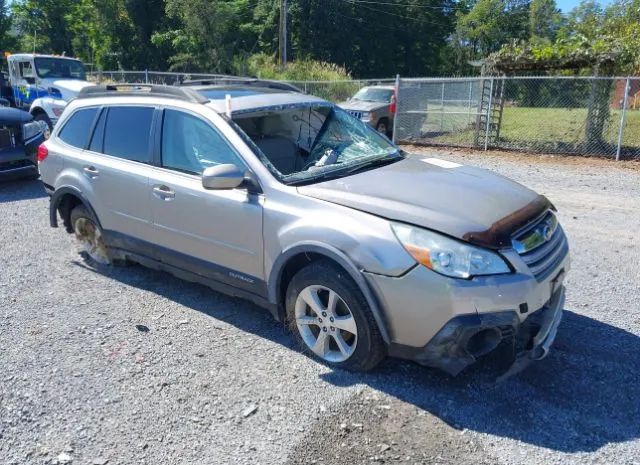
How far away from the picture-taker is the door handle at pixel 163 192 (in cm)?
432

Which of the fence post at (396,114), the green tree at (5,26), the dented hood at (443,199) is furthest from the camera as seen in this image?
the green tree at (5,26)

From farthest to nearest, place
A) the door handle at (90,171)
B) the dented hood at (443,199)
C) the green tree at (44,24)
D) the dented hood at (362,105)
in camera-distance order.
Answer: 1. the green tree at (44,24)
2. the dented hood at (362,105)
3. the door handle at (90,171)
4. the dented hood at (443,199)

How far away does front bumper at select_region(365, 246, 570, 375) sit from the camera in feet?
10.1

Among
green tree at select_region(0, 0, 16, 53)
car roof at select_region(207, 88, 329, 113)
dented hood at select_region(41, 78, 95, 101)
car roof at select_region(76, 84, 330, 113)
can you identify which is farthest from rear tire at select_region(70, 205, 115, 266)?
green tree at select_region(0, 0, 16, 53)

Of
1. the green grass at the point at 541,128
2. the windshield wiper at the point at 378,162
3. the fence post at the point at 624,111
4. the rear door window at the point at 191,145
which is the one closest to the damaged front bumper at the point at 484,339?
the windshield wiper at the point at 378,162

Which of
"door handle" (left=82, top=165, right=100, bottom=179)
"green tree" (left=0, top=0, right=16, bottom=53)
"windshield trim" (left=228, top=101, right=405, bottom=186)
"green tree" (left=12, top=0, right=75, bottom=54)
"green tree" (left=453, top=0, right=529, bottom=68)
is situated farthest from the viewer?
"green tree" (left=453, top=0, right=529, bottom=68)

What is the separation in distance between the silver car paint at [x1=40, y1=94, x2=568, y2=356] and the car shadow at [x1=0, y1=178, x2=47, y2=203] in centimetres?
488

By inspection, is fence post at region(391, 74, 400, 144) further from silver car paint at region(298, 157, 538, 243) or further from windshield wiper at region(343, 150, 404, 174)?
silver car paint at region(298, 157, 538, 243)

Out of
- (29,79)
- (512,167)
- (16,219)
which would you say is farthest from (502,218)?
(29,79)

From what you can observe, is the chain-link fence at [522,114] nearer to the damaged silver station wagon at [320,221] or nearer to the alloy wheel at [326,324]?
the damaged silver station wagon at [320,221]

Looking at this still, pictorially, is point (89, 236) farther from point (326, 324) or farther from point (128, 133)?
point (326, 324)

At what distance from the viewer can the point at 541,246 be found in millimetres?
3457

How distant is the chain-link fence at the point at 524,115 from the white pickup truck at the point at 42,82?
350 inches

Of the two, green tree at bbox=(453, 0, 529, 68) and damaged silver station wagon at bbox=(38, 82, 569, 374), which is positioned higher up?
green tree at bbox=(453, 0, 529, 68)
